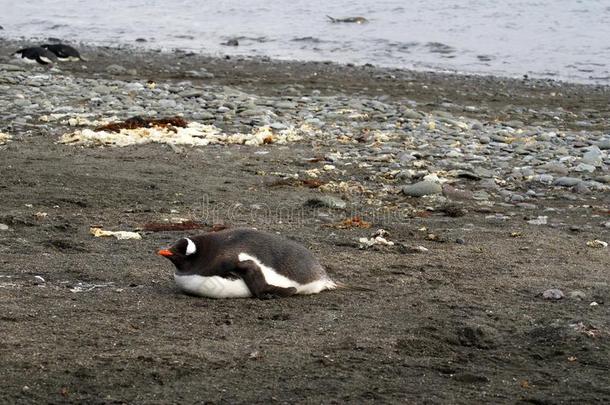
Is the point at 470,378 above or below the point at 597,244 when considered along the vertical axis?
above

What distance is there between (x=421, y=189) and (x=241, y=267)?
3882 millimetres

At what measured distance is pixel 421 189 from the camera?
9320 mm

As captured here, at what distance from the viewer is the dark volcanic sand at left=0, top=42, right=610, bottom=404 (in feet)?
14.4

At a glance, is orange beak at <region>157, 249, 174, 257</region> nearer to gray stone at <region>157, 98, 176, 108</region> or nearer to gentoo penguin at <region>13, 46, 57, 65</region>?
gray stone at <region>157, 98, 176, 108</region>

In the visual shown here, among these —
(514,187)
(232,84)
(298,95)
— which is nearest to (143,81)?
(232,84)

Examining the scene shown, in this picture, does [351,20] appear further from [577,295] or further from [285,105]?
[577,295]

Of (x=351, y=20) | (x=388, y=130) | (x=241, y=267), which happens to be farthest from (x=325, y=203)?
(x=351, y=20)

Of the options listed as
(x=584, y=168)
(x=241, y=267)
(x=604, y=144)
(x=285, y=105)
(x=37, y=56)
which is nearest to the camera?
(x=241, y=267)

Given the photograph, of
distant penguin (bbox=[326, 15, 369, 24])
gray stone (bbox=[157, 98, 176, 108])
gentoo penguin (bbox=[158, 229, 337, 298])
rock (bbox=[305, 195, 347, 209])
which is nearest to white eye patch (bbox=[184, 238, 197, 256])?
gentoo penguin (bbox=[158, 229, 337, 298])

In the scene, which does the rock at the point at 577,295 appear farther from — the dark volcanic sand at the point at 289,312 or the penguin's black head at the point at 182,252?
the penguin's black head at the point at 182,252

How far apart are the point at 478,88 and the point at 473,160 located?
7.79 m

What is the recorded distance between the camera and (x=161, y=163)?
10180mm

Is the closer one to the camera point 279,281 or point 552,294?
point 279,281

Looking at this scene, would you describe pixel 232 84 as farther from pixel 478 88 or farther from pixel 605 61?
pixel 605 61
